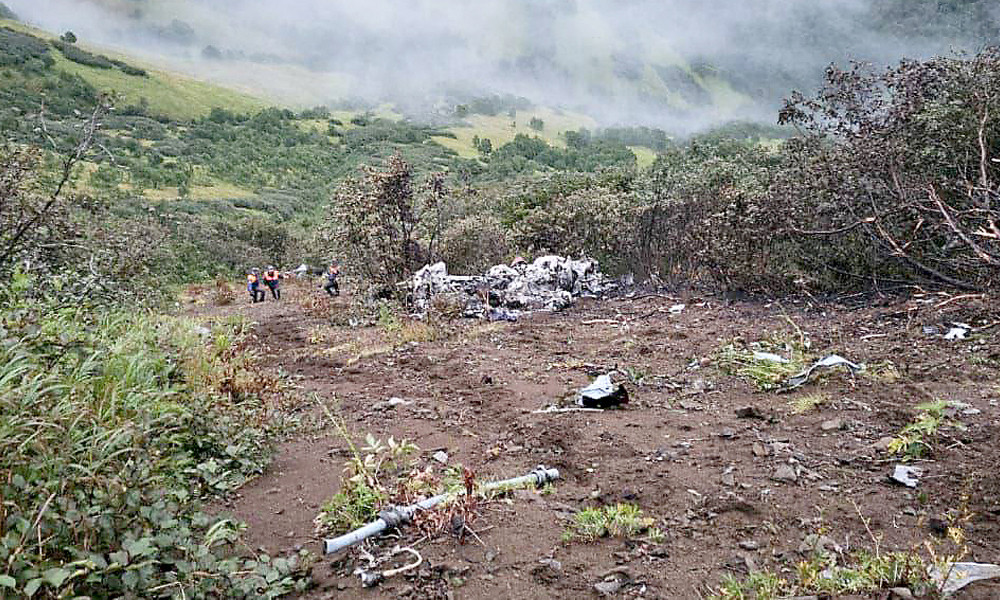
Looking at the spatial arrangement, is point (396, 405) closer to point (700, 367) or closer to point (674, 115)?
point (700, 367)

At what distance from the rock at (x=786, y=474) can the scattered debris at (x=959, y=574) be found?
35.4 inches

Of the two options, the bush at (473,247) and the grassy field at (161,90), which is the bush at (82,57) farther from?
the bush at (473,247)

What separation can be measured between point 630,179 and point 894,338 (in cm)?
1492

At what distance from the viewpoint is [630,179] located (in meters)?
19.3

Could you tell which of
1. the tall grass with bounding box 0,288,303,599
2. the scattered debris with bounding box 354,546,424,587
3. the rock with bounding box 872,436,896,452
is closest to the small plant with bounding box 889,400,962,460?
the rock with bounding box 872,436,896,452

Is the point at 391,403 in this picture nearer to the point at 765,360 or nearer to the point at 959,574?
the point at 765,360

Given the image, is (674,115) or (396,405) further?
(674,115)

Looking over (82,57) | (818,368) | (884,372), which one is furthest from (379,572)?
(82,57)

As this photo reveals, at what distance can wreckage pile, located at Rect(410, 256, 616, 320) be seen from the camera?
911 centimetres

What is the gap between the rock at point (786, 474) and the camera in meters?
2.75

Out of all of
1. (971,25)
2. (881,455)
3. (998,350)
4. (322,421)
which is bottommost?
(322,421)

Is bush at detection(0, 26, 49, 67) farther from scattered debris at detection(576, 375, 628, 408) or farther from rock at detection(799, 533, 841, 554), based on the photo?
rock at detection(799, 533, 841, 554)

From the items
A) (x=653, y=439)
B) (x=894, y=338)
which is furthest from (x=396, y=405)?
(x=894, y=338)

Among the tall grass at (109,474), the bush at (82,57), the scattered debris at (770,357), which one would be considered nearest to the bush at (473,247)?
the scattered debris at (770,357)
